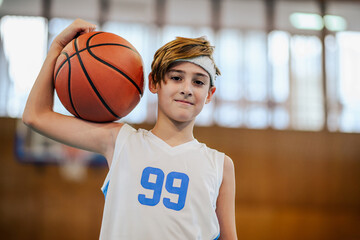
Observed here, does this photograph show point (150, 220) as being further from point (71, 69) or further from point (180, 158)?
point (71, 69)

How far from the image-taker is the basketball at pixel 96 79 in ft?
4.11

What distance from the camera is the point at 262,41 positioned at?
603 cm

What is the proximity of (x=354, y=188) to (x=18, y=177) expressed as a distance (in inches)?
224

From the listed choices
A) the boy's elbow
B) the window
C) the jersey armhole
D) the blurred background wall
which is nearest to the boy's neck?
the jersey armhole

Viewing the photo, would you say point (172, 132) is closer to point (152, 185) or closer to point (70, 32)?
point (152, 185)

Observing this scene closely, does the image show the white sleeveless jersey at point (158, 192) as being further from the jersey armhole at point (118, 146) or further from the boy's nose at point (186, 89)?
the boy's nose at point (186, 89)

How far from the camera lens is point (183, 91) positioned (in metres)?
1.25

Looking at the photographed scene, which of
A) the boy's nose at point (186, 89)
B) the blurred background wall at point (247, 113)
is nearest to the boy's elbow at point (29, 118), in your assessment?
the boy's nose at point (186, 89)

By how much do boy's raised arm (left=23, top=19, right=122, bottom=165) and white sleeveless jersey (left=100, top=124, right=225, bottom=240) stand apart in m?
0.06

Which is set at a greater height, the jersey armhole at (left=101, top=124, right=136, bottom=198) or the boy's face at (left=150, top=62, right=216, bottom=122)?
the boy's face at (left=150, top=62, right=216, bottom=122)

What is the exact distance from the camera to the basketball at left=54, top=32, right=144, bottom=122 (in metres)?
1.25

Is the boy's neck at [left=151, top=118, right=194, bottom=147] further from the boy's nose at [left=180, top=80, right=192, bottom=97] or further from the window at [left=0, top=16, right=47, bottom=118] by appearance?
the window at [left=0, top=16, right=47, bottom=118]

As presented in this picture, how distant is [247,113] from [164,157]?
15.7 feet

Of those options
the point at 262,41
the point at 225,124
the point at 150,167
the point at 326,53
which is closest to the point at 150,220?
the point at 150,167
